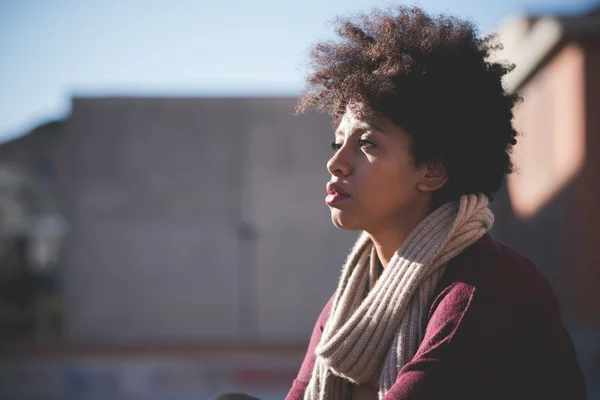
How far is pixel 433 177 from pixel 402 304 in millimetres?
376

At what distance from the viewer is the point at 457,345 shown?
1613 millimetres

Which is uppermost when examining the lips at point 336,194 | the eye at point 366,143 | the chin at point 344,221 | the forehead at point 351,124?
the forehead at point 351,124

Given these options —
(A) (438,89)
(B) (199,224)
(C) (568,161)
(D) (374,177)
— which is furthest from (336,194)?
(B) (199,224)

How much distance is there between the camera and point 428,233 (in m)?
1.86

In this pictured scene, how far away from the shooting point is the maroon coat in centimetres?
161

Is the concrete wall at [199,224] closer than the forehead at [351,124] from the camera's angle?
No

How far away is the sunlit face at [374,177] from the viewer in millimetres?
1901

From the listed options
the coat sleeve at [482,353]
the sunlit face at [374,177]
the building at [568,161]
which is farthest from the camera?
the building at [568,161]

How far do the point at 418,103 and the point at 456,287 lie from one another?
0.49 meters

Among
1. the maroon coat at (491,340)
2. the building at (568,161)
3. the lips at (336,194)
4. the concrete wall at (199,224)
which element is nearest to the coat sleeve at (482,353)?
the maroon coat at (491,340)

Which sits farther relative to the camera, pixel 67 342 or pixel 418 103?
pixel 67 342

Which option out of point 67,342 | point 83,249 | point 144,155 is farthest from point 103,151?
point 67,342

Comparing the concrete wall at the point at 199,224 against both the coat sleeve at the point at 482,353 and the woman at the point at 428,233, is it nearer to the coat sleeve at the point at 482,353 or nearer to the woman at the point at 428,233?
the woman at the point at 428,233

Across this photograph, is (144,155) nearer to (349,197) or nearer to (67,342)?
(67,342)
